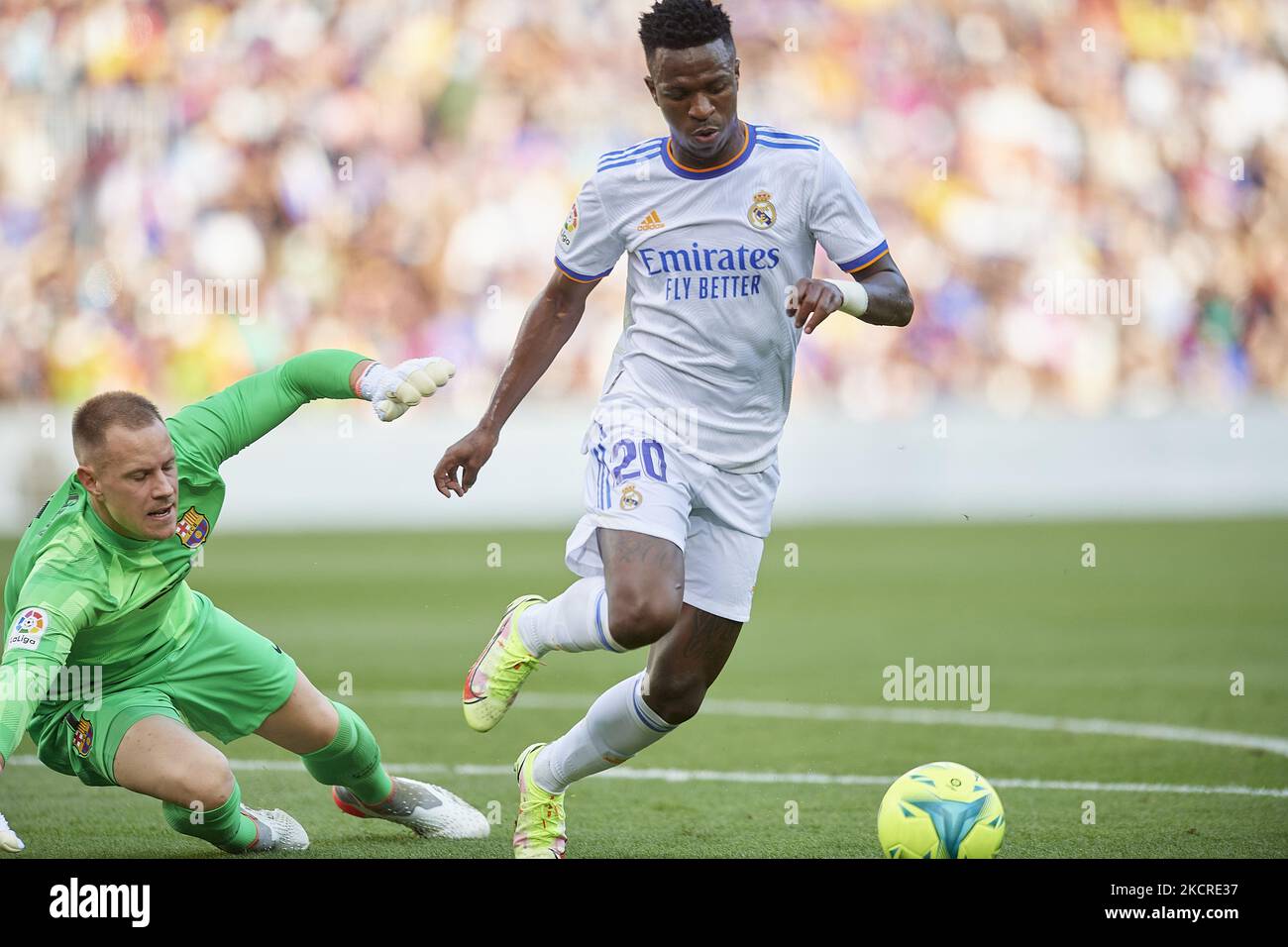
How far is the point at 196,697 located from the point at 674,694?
5.06 ft

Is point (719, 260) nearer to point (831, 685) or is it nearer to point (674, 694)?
point (674, 694)

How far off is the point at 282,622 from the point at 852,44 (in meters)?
11.6

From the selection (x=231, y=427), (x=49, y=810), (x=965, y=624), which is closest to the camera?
(x=231, y=427)

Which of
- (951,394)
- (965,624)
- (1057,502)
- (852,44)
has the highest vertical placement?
(852,44)

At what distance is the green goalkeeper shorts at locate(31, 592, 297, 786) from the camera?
16.9ft

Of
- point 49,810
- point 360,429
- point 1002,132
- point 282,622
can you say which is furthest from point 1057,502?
point 49,810

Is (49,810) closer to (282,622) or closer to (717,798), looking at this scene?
(717,798)

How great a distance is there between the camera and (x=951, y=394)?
63.3 feet

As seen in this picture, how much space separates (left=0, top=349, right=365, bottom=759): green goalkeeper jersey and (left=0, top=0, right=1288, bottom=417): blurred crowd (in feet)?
44.2

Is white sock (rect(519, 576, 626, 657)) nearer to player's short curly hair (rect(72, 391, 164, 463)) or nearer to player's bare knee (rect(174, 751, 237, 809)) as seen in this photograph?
player's bare knee (rect(174, 751, 237, 809))

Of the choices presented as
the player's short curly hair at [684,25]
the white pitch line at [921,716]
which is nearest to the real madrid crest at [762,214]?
the player's short curly hair at [684,25]

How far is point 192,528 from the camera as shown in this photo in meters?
5.26

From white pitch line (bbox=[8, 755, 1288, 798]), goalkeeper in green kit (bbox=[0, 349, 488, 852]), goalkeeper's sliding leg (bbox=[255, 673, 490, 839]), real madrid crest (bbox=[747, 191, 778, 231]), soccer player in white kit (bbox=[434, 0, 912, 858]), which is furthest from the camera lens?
white pitch line (bbox=[8, 755, 1288, 798])

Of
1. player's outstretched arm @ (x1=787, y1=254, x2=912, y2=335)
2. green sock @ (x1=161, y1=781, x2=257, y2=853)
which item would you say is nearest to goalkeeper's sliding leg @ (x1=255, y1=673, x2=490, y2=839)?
green sock @ (x1=161, y1=781, x2=257, y2=853)
